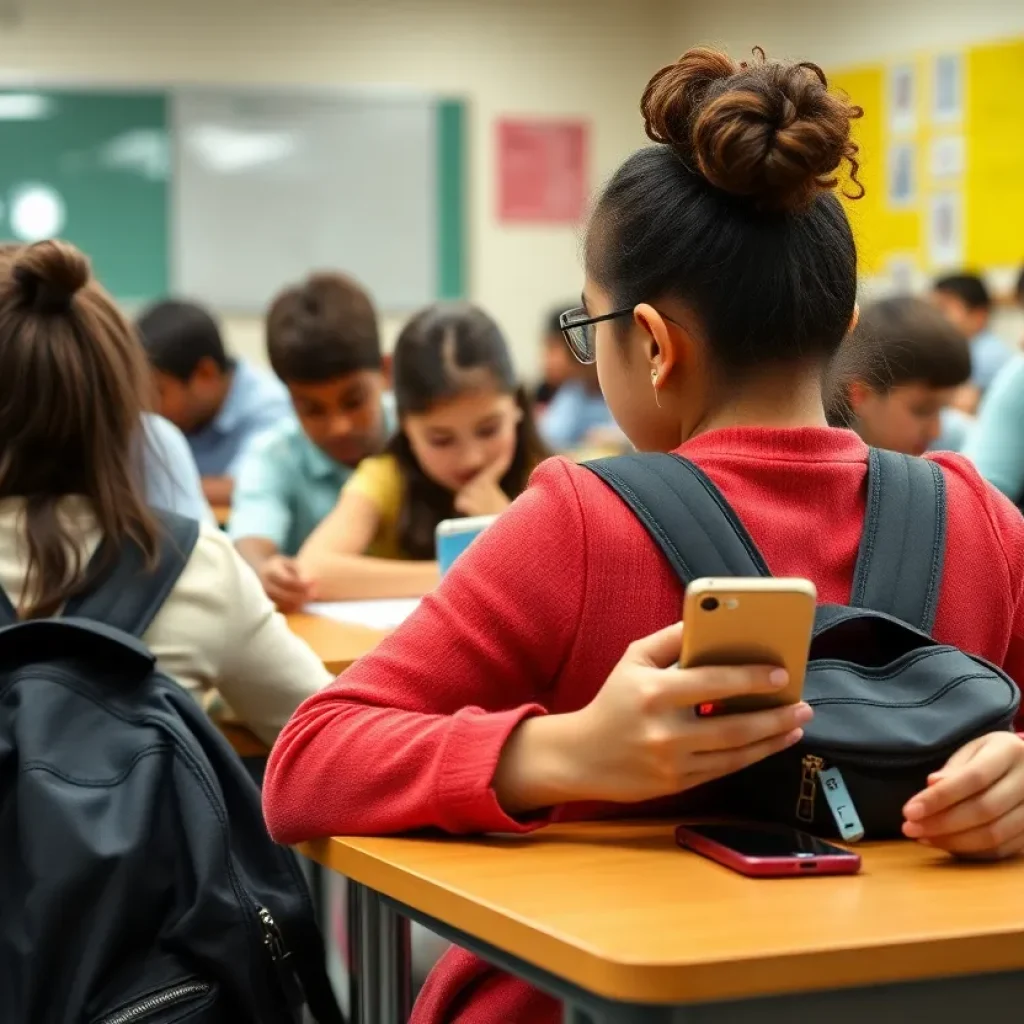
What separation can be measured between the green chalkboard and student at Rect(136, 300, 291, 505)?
10.4ft

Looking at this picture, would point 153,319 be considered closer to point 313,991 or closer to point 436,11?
point 313,991

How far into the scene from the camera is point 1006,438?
10.6 feet

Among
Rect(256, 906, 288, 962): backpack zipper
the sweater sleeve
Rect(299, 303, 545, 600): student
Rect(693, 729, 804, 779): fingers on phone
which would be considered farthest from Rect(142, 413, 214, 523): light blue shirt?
Rect(693, 729, 804, 779): fingers on phone

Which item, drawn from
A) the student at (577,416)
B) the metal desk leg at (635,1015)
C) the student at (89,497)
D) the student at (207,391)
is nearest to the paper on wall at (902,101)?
the student at (577,416)

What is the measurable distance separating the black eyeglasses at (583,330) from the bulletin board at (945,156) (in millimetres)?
5692

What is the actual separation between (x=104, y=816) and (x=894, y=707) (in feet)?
2.17

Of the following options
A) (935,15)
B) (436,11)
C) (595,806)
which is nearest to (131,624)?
(595,806)

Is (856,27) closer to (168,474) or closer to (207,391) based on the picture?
(207,391)

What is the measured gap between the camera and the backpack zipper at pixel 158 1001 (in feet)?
4.47

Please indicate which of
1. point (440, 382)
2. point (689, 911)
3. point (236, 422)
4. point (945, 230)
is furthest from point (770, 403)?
point (945, 230)

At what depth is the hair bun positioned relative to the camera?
1.81 meters

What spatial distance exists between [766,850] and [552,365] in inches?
280

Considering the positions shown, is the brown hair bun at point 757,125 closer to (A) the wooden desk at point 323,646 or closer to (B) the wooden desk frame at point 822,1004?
(B) the wooden desk frame at point 822,1004

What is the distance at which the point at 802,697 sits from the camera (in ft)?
3.61
